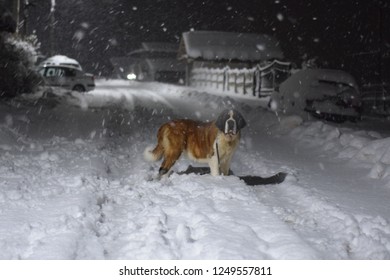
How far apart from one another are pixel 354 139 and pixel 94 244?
7.58 m

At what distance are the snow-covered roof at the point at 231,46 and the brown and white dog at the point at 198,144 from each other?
3916cm

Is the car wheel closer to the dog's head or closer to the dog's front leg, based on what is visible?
the dog's front leg

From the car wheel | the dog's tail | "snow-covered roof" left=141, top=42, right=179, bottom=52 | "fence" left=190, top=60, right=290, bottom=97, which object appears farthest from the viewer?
"snow-covered roof" left=141, top=42, right=179, bottom=52

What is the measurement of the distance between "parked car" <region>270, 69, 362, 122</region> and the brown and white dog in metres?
9.98

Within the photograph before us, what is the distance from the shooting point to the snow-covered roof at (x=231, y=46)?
45.7 meters

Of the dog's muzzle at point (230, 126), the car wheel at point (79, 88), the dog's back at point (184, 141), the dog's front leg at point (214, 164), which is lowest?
the car wheel at point (79, 88)

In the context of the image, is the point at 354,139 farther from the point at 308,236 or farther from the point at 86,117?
the point at 86,117

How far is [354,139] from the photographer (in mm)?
10219

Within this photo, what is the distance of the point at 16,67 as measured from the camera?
17.2 m

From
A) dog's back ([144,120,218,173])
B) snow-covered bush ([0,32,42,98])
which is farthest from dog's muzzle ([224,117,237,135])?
snow-covered bush ([0,32,42,98])

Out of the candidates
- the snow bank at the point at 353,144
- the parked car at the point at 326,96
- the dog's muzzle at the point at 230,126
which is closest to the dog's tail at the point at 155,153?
the dog's muzzle at the point at 230,126

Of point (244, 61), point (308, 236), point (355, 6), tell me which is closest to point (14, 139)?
point (308, 236)

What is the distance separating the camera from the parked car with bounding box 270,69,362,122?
16.1 m

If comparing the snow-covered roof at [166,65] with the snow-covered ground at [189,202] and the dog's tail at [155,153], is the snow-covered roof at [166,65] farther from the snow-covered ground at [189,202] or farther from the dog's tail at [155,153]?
the dog's tail at [155,153]
